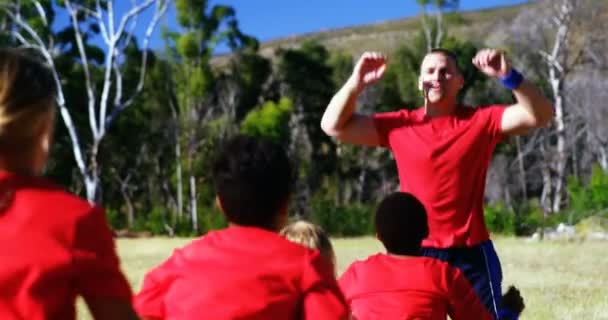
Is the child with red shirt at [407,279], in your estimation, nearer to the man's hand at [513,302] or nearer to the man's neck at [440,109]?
the man's hand at [513,302]

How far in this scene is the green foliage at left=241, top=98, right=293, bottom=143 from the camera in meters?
35.0

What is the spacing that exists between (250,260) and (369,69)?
169cm

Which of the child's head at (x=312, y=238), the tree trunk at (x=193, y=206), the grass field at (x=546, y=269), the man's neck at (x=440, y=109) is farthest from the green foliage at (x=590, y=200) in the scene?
the child's head at (x=312, y=238)

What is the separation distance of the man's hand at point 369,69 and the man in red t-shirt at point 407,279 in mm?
584

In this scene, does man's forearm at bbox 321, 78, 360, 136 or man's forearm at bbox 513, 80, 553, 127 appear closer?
man's forearm at bbox 513, 80, 553, 127

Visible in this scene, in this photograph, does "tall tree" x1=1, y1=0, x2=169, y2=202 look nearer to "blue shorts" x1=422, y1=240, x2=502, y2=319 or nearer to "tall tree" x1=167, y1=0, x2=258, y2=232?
"tall tree" x1=167, y1=0, x2=258, y2=232

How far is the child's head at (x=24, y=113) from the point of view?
2.16 m

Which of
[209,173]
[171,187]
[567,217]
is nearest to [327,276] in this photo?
[209,173]

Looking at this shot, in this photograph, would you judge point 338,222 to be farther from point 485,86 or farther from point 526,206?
point 485,86

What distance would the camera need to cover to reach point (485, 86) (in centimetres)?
4019

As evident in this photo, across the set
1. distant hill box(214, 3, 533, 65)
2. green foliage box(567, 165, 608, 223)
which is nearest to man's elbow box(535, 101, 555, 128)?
green foliage box(567, 165, 608, 223)

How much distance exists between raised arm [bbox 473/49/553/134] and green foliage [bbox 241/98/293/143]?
3040 cm

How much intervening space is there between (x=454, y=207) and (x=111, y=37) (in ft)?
91.1

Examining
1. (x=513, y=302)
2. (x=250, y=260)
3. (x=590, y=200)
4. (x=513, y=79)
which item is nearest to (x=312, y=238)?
(x=513, y=302)
